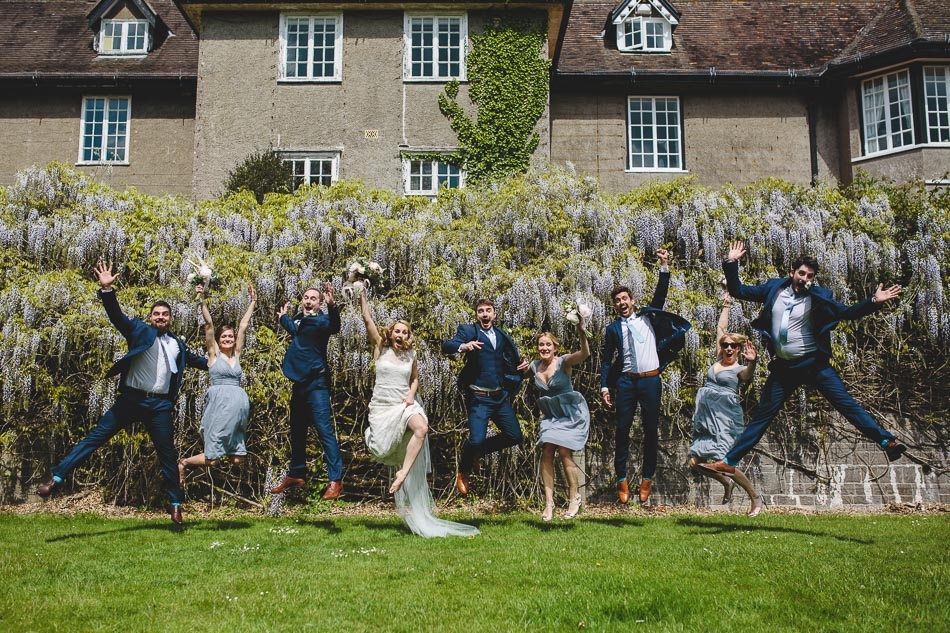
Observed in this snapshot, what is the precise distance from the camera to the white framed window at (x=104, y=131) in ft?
60.0

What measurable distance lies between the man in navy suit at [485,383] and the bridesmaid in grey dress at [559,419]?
0.29 meters

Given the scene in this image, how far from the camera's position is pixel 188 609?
4.27m

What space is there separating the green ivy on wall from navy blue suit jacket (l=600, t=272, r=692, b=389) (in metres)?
9.72

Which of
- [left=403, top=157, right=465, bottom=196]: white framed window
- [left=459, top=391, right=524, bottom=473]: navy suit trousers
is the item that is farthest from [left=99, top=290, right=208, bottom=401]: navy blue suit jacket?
[left=403, top=157, right=465, bottom=196]: white framed window

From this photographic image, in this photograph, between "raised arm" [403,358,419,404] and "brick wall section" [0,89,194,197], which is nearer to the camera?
"raised arm" [403,358,419,404]

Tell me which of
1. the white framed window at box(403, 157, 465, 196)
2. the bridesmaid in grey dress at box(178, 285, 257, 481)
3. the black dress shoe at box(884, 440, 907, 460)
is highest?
the white framed window at box(403, 157, 465, 196)

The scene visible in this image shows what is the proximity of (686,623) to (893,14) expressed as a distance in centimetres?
1899

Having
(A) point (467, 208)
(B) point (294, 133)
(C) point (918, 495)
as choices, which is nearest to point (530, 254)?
(A) point (467, 208)

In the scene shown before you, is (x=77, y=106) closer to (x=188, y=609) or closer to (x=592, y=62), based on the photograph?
(x=592, y=62)

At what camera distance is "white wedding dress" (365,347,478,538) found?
22.3 ft

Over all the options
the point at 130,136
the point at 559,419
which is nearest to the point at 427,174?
the point at 130,136

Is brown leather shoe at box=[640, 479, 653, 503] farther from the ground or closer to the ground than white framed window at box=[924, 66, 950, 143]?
closer to the ground

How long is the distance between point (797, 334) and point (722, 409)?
1.79 metres

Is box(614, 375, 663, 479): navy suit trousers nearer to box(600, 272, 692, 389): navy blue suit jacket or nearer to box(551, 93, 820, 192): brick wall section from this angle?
box(600, 272, 692, 389): navy blue suit jacket
